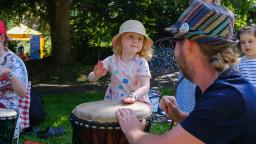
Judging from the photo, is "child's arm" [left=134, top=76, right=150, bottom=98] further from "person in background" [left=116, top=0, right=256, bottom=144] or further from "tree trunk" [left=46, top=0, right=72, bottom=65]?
"tree trunk" [left=46, top=0, right=72, bottom=65]

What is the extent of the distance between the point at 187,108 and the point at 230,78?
2708 millimetres

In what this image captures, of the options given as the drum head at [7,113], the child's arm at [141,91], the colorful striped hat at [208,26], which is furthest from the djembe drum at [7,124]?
the colorful striped hat at [208,26]

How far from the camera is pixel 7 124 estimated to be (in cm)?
349

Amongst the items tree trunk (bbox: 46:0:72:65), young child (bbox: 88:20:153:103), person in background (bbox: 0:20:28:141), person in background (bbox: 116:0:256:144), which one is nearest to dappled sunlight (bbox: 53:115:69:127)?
person in background (bbox: 0:20:28:141)

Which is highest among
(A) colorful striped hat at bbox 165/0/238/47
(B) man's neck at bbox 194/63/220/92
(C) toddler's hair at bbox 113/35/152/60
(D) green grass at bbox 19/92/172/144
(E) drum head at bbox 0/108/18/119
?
(A) colorful striped hat at bbox 165/0/238/47

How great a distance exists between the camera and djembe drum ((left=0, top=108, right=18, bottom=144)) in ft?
11.3

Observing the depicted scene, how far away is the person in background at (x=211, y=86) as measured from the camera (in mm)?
1977

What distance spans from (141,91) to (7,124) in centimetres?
114

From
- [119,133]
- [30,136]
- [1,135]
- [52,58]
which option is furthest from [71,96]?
[119,133]

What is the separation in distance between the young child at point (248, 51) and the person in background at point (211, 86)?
278 centimetres

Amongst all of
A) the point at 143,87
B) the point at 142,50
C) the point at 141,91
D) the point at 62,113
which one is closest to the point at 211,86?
the point at 141,91

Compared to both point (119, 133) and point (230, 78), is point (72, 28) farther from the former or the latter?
point (230, 78)

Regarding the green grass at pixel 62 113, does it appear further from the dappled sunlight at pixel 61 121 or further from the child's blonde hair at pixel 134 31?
the child's blonde hair at pixel 134 31

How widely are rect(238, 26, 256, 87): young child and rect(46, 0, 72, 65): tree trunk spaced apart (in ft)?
22.0
